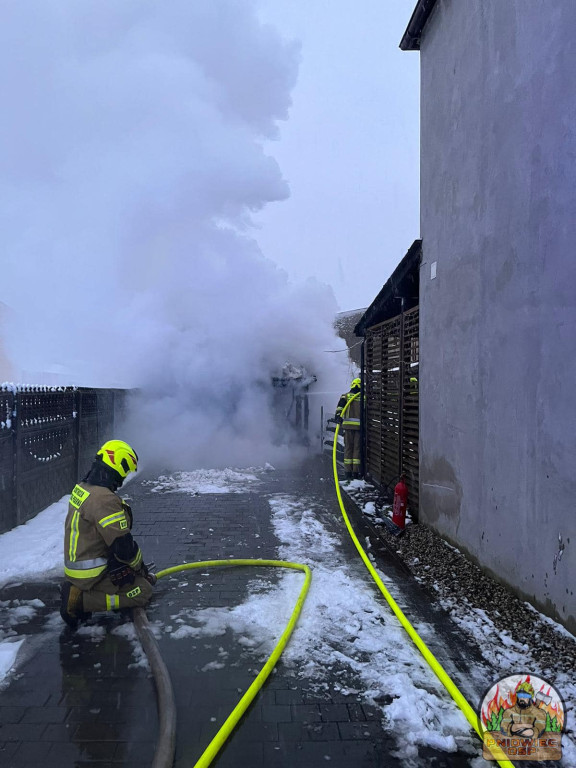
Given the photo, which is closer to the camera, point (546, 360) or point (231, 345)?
point (546, 360)

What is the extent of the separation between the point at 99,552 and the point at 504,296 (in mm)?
3881

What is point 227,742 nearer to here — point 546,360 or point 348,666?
point 348,666

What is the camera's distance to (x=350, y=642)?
356 cm

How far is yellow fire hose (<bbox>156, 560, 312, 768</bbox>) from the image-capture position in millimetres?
2424

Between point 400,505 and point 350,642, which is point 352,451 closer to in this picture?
point 400,505

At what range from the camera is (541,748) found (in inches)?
98.4

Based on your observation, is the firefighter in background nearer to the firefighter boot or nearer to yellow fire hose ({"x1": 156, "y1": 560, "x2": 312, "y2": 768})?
yellow fire hose ({"x1": 156, "y1": 560, "x2": 312, "y2": 768})

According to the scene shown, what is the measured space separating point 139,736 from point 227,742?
1.46ft

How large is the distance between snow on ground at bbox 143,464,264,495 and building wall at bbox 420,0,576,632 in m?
3.96

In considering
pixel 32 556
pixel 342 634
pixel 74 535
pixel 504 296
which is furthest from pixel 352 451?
pixel 74 535

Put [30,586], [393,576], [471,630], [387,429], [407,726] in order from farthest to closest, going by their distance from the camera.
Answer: [387,429] → [393,576] → [30,586] → [471,630] → [407,726]

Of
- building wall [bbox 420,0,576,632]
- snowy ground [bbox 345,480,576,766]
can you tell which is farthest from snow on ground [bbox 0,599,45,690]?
building wall [bbox 420,0,576,632]

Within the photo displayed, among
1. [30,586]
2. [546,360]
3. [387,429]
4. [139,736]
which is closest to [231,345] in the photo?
[387,429]

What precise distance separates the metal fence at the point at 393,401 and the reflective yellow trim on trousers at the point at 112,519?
4.07 m
